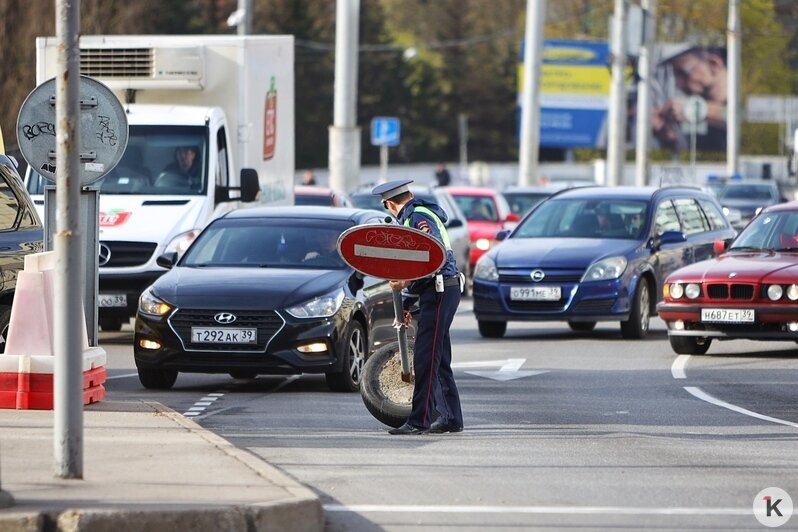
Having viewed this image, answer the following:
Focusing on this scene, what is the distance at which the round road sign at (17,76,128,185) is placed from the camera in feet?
39.3

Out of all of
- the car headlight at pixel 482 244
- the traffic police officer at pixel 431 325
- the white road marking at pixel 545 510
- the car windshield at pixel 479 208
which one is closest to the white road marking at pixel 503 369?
the traffic police officer at pixel 431 325

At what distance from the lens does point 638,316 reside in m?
20.8

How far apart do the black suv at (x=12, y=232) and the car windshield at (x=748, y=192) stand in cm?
4067

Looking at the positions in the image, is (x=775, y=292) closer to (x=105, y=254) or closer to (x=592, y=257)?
(x=592, y=257)

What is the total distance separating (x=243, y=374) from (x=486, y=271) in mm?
6042

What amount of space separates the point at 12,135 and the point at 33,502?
47384 mm

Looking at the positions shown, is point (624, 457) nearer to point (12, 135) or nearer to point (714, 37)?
point (12, 135)

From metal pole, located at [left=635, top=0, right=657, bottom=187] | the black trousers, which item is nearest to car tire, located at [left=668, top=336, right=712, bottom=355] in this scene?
the black trousers

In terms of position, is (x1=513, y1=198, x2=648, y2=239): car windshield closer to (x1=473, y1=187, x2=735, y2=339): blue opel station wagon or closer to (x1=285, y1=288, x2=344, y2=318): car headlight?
(x1=473, y1=187, x2=735, y2=339): blue opel station wagon

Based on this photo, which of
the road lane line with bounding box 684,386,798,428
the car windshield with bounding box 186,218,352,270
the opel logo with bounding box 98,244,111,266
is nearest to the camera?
the road lane line with bounding box 684,386,798,428

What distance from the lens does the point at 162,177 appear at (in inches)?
816

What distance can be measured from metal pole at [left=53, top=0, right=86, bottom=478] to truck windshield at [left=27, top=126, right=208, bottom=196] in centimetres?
1128

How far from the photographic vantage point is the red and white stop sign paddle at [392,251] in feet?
38.5

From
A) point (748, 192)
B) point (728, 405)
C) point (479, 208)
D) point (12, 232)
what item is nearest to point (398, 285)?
point (728, 405)
